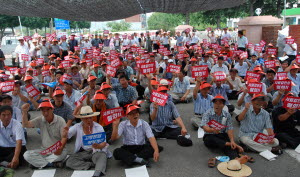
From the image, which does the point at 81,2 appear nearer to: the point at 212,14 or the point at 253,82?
the point at 253,82

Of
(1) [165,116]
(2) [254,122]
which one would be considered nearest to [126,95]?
(1) [165,116]

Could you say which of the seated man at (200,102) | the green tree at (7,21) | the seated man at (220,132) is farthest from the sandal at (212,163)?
the green tree at (7,21)

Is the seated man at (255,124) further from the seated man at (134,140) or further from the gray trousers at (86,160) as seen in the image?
the gray trousers at (86,160)

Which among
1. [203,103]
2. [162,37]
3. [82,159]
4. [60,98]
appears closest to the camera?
[82,159]

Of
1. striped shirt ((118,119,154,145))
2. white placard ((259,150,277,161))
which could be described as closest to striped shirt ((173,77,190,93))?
white placard ((259,150,277,161))

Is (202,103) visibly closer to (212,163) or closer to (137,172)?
(212,163)

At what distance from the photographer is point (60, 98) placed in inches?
210

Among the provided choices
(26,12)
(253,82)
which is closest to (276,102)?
(253,82)

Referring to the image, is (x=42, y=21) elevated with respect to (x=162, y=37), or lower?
elevated

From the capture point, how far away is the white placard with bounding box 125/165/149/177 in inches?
168

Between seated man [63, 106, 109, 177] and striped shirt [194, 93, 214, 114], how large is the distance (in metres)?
2.55

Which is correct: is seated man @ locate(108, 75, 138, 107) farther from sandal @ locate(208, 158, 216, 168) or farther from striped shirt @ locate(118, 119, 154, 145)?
sandal @ locate(208, 158, 216, 168)

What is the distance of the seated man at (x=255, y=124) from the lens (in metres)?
4.79

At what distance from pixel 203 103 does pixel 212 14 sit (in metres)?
28.1
